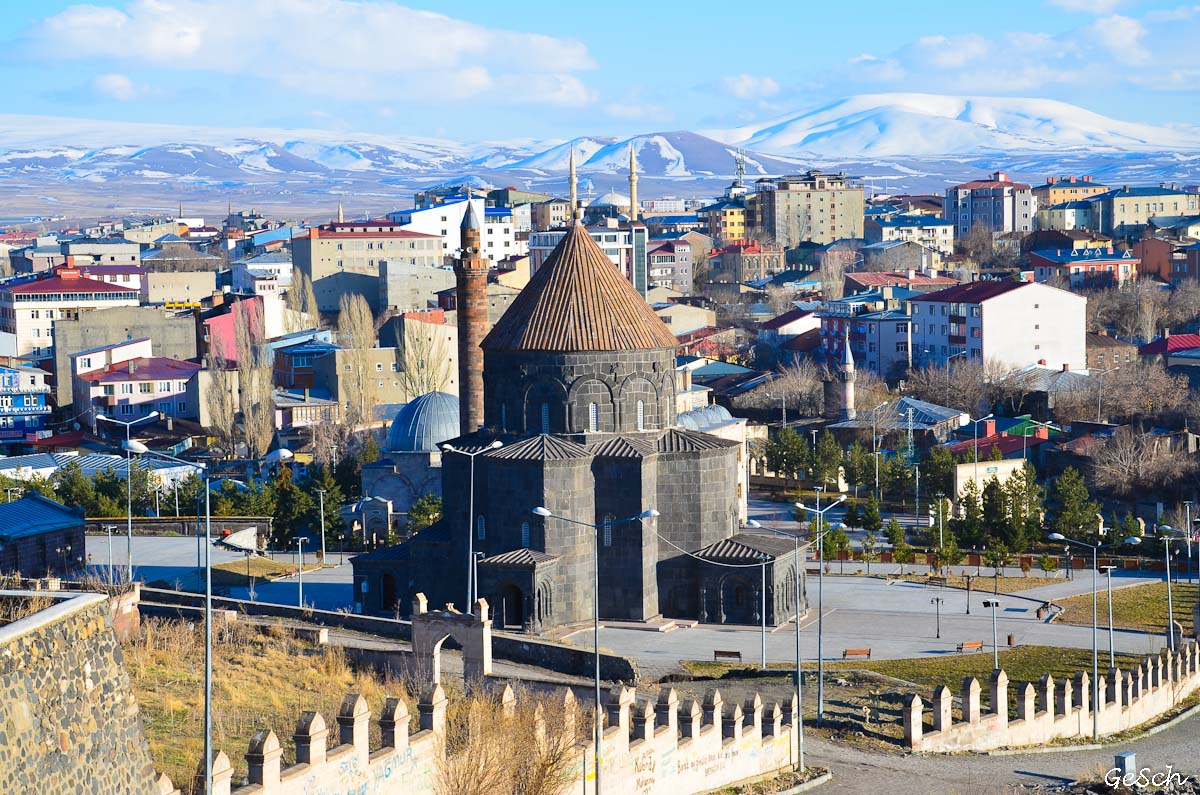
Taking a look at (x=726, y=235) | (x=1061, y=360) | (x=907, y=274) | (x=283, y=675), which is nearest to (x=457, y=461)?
(x=283, y=675)

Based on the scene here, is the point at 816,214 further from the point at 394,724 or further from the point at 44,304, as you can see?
the point at 394,724

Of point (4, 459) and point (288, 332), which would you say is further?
point (288, 332)

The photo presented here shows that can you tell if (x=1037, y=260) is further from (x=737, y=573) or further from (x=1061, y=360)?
(x=737, y=573)

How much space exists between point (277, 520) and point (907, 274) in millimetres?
65151

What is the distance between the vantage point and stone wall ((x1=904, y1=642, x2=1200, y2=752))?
2716 centimetres

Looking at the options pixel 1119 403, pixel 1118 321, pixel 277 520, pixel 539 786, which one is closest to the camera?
pixel 539 786

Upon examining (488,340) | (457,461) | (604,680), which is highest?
(488,340)

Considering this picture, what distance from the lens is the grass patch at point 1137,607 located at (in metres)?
38.4

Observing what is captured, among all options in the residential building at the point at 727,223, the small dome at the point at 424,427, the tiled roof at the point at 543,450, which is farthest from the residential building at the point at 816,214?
the tiled roof at the point at 543,450

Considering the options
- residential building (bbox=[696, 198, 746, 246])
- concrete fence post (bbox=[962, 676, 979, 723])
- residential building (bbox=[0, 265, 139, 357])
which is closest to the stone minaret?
concrete fence post (bbox=[962, 676, 979, 723])

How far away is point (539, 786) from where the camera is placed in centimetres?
2023

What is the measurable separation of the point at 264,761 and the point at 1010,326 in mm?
64724

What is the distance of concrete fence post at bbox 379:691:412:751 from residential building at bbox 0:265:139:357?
251 ft

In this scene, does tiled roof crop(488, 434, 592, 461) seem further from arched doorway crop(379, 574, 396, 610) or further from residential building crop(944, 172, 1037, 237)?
residential building crop(944, 172, 1037, 237)
